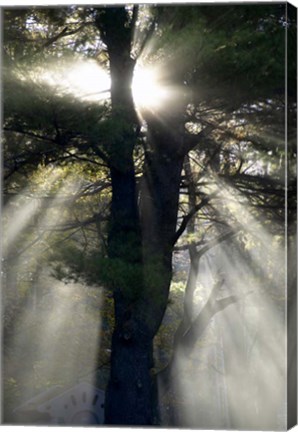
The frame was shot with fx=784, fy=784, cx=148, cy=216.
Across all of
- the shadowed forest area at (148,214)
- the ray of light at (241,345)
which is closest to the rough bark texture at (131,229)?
the shadowed forest area at (148,214)

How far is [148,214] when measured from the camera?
6.03 metres

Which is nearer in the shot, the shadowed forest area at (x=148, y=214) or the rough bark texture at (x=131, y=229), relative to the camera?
the shadowed forest area at (x=148, y=214)

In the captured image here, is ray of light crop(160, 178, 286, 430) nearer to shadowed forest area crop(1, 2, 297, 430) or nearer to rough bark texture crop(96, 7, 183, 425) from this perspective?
shadowed forest area crop(1, 2, 297, 430)

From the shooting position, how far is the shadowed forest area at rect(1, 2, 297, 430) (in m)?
5.67

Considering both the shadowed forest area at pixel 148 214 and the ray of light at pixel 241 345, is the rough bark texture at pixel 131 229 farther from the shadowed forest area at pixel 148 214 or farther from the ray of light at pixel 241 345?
the ray of light at pixel 241 345

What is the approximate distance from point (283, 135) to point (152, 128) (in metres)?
1.01

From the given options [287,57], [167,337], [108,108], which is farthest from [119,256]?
[287,57]

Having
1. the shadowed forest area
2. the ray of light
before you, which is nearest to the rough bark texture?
the shadowed forest area

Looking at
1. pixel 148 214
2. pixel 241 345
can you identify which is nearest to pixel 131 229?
pixel 148 214

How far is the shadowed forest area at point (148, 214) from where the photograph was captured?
223 inches

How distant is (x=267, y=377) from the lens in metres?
5.66

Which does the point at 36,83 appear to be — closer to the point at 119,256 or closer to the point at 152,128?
the point at 152,128

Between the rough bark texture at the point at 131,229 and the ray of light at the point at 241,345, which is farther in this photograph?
the rough bark texture at the point at 131,229

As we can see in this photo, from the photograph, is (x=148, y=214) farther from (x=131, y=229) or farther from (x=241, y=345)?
(x=241, y=345)
